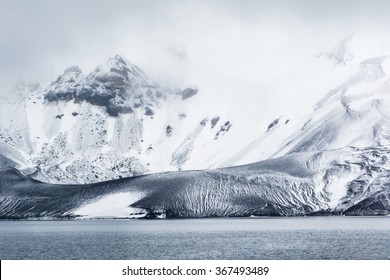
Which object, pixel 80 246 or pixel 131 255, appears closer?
pixel 131 255

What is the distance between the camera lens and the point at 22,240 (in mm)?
156375

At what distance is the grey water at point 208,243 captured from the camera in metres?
124

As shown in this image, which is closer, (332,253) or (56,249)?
(332,253)

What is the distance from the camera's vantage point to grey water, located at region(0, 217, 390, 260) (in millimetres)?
124250

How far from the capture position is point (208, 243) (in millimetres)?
145000

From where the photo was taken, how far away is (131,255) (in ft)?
413

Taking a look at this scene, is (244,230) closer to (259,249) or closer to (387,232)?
(387,232)

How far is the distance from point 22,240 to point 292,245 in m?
51.5
